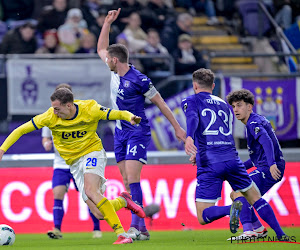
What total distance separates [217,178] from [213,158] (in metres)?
0.24

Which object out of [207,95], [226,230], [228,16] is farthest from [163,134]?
[228,16]

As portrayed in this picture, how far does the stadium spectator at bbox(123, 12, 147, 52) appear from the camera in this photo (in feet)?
49.1

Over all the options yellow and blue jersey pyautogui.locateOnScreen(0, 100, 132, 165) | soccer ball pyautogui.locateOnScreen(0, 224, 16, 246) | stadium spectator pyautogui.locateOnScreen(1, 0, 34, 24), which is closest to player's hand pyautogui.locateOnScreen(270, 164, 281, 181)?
yellow and blue jersey pyautogui.locateOnScreen(0, 100, 132, 165)

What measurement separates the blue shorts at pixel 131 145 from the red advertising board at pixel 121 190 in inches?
102

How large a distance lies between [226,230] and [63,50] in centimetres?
580

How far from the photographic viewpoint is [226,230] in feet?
36.3

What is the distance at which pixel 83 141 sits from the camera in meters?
8.27

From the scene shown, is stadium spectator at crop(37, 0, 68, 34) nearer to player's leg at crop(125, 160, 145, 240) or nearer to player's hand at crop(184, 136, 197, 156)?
player's leg at crop(125, 160, 145, 240)

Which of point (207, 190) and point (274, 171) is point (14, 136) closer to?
point (207, 190)

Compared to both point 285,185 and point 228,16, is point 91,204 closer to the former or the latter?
point 285,185

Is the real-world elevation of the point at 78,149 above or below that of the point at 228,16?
below

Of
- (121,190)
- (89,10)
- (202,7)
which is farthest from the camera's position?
(202,7)

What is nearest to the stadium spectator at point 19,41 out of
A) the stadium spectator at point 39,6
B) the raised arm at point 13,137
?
the stadium spectator at point 39,6

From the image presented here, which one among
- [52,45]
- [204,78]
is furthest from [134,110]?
[52,45]
